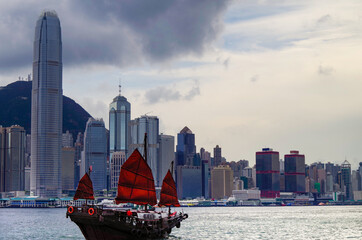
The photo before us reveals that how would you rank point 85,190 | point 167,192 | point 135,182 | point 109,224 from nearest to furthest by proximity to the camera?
1. point 109,224
2. point 135,182
3. point 85,190
4. point 167,192

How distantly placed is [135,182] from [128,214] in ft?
25.4

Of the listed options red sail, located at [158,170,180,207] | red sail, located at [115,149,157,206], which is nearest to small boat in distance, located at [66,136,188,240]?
red sail, located at [115,149,157,206]

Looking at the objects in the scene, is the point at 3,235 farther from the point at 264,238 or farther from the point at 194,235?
the point at 264,238

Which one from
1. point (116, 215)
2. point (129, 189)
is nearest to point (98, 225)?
point (116, 215)

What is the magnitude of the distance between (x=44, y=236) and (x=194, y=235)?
28.5 m

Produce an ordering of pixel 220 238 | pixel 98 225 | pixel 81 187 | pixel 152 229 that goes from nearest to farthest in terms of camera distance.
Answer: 1. pixel 98 225
2. pixel 152 229
3. pixel 81 187
4. pixel 220 238

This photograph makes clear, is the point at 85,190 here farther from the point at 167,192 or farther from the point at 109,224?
the point at 167,192

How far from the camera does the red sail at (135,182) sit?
89.4 meters

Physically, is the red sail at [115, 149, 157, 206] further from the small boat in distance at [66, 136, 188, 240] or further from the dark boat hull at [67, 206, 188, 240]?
the dark boat hull at [67, 206, 188, 240]

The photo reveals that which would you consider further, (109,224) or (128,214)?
(128,214)

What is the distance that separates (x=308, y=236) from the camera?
11750cm

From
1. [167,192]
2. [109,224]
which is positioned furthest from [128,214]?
[167,192]

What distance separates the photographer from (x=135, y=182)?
90.6m

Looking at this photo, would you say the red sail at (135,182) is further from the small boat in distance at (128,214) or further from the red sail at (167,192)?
the red sail at (167,192)
